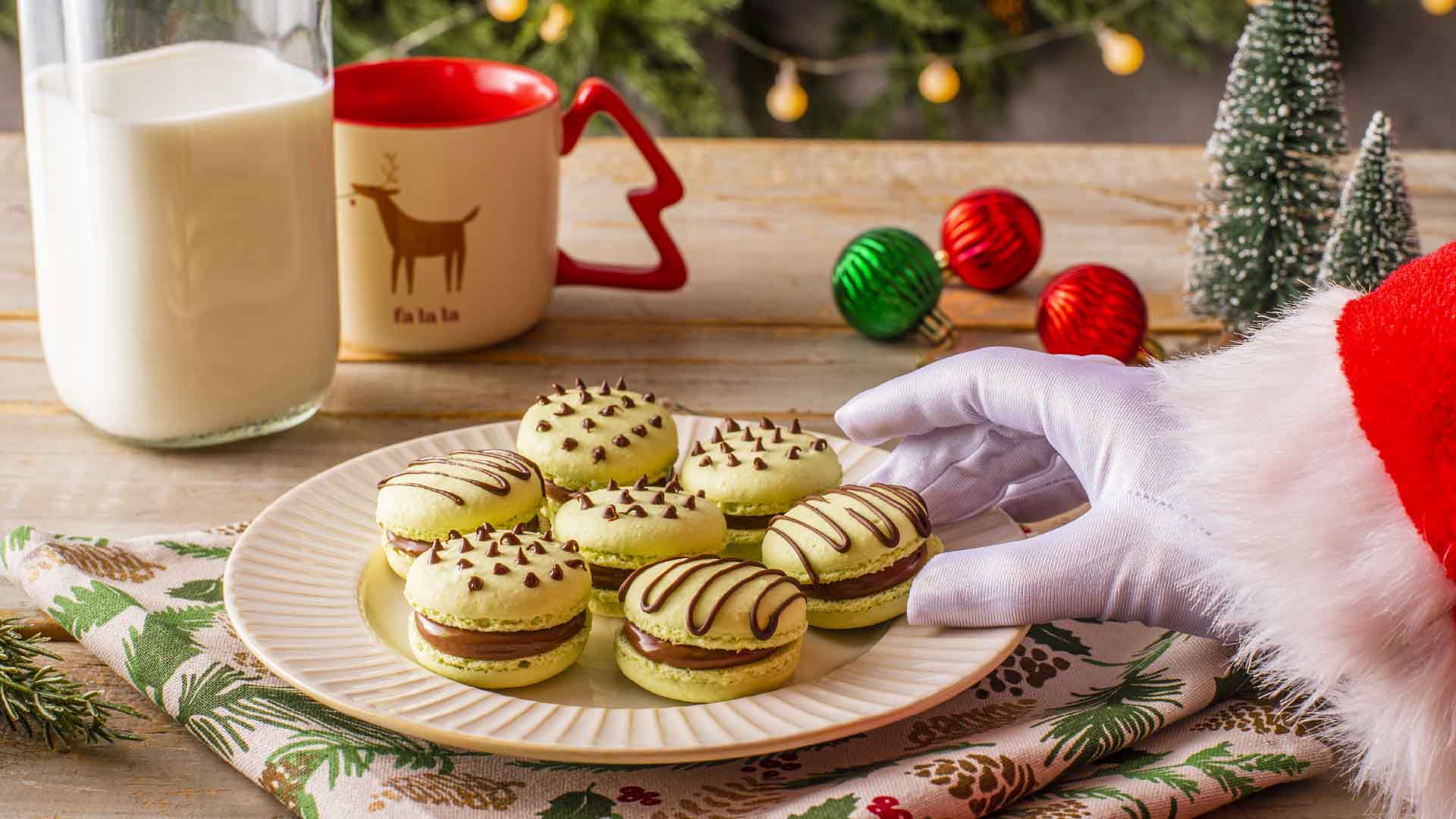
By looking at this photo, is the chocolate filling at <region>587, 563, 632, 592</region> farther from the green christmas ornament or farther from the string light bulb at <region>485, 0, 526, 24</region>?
the string light bulb at <region>485, 0, 526, 24</region>

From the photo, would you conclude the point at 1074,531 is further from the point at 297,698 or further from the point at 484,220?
the point at 484,220

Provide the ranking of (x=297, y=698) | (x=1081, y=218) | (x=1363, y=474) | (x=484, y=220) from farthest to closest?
(x=1081, y=218) → (x=484, y=220) → (x=297, y=698) → (x=1363, y=474)

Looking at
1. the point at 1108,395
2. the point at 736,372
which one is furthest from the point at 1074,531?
the point at 736,372

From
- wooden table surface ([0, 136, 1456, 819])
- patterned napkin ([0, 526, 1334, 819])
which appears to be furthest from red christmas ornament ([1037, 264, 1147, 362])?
patterned napkin ([0, 526, 1334, 819])

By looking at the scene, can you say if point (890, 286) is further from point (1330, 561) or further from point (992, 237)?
point (1330, 561)

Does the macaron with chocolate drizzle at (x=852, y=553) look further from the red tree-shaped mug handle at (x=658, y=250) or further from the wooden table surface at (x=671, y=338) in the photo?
the red tree-shaped mug handle at (x=658, y=250)

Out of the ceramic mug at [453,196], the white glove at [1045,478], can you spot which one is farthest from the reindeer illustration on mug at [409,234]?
the white glove at [1045,478]
